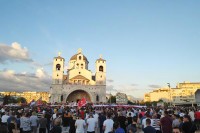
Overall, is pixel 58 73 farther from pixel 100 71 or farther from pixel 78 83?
pixel 100 71

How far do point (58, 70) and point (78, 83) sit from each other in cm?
752

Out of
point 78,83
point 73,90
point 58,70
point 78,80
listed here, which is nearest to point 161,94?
point 78,80

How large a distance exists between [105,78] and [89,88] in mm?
6191

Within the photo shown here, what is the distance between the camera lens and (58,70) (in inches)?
2896

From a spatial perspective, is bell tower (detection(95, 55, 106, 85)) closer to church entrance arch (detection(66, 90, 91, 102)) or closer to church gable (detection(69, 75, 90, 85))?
church gable (detection(69, 75, 90, 85))

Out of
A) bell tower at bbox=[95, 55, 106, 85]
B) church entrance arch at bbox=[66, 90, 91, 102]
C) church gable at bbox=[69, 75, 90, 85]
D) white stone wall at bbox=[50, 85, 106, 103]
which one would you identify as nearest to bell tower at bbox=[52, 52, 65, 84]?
white stone wall at bbox=[50, 85, 106, 103]

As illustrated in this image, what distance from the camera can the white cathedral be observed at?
69875 millimetres

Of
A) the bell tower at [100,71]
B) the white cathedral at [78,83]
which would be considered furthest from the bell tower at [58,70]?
the bell tower at [100,71]

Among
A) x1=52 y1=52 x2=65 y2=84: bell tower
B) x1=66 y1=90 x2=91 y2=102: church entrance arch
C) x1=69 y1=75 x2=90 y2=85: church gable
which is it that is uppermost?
x1=52 y1=52 x2=65 y2=84: bell tower

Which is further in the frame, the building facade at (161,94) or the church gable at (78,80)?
the building facade at (161,94)

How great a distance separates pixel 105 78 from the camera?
73562 millimetres

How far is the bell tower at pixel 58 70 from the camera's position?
2817 inches

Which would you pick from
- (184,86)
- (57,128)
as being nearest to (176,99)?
(184,86)

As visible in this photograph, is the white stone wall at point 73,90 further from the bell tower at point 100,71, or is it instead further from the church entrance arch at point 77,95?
the church entrance arch at point 77,95
